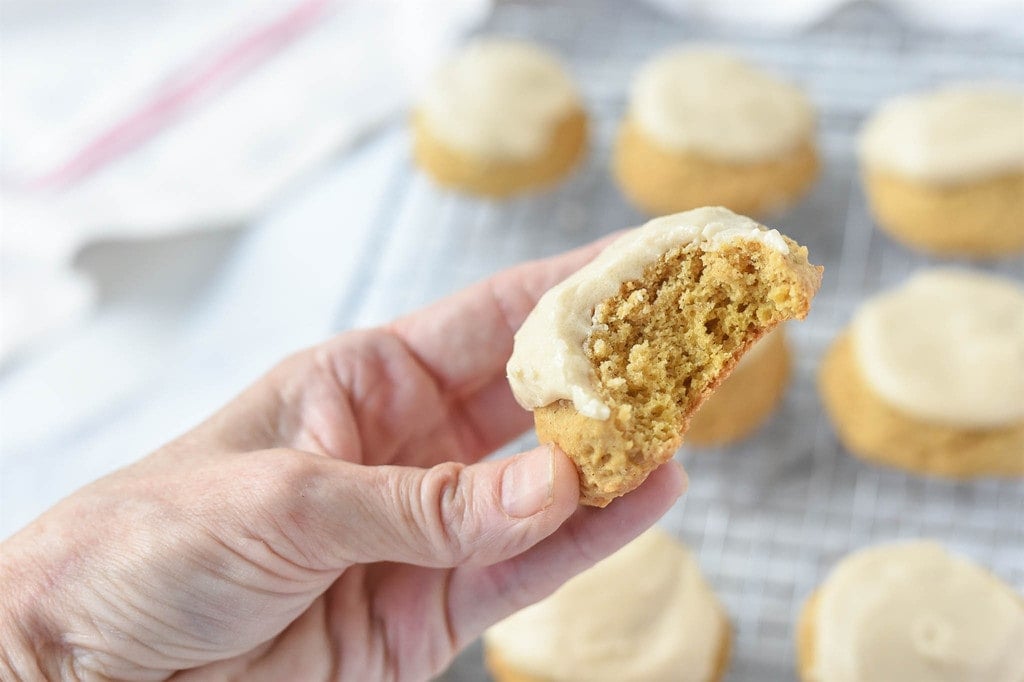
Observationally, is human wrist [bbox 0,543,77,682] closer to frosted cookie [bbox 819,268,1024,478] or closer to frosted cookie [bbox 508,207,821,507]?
frosted cookie [bbox 508,207,821,507]

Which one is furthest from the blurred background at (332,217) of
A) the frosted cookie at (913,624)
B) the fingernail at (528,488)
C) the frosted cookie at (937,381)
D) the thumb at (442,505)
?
the fingernail at (528,488)

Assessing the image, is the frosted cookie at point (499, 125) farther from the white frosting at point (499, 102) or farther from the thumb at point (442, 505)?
the thumb at point (442, 505)

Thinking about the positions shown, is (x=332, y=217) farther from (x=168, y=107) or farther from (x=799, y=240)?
(x=799, y=240)

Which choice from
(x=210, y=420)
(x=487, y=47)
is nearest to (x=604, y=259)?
(x=210, y=420)

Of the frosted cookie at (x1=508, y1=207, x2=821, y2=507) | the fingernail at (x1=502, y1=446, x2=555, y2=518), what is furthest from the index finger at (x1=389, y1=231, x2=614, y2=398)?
the fingernail at (x1=502, y1=446, x2=555, y2=518)

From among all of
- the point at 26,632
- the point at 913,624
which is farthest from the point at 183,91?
the point at 913,624

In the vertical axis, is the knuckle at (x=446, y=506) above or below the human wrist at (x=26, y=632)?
below

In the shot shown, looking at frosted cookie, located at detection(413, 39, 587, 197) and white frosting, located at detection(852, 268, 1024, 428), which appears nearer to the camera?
white frosting, located at detection(852, 268, 1024, 428)
